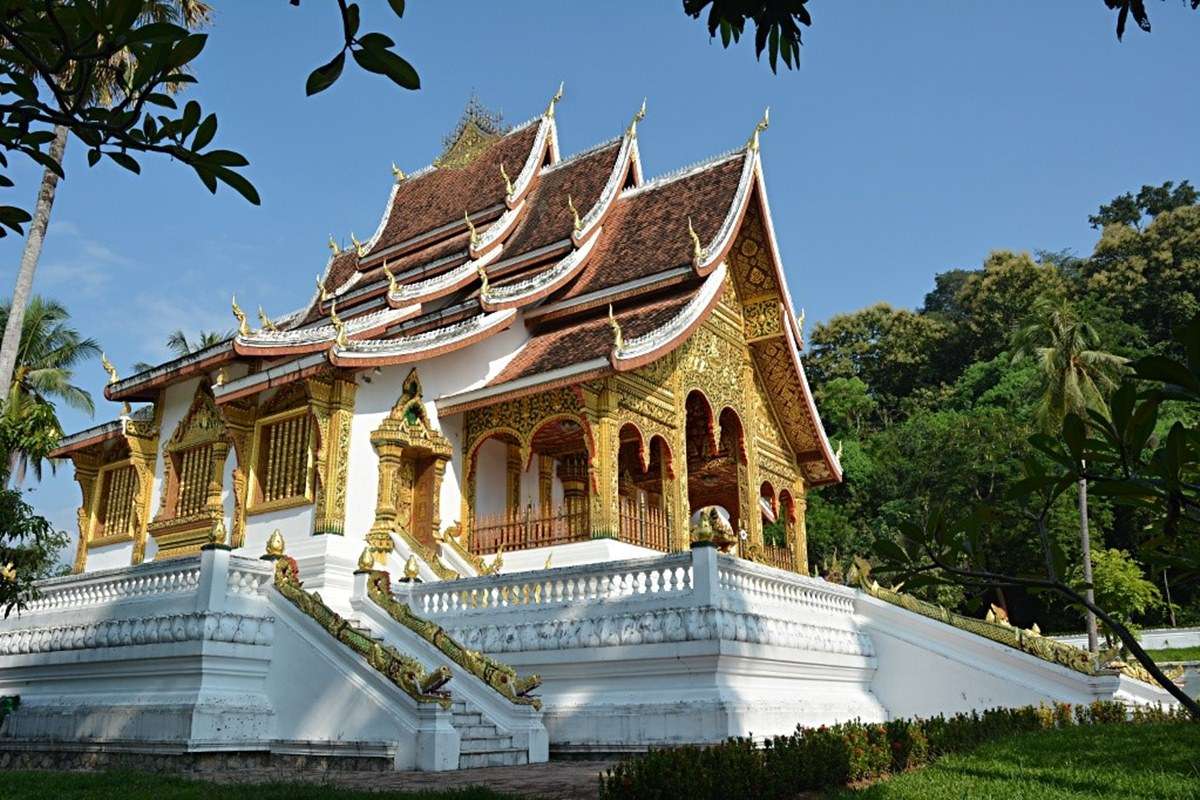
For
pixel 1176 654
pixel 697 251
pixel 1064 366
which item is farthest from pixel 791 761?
pixel 1176 654

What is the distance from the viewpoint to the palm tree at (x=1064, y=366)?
21.2 meters

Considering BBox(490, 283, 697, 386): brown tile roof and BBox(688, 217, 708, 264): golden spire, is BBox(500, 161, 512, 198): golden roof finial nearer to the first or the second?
BBox(490, 283, 697, 386): brown tile roof

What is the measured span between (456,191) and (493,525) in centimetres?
928

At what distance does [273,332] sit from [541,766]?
8149 millimetres

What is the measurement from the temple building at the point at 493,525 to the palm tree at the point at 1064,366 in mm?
6054

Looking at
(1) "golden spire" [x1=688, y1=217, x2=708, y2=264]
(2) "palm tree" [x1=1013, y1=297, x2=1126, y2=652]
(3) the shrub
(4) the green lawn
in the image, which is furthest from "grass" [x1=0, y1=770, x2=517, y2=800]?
(4) the green lawn

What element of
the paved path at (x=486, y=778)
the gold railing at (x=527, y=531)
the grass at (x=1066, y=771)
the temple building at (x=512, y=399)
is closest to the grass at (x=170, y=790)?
the paved path at (x=486, y=778)

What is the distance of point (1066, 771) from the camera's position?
19.6ft

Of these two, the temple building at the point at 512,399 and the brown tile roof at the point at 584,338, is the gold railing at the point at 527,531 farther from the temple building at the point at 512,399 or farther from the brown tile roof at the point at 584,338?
the brown tile roof at the point at 584,338

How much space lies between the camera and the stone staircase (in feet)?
25.6

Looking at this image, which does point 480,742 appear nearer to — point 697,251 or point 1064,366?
point 697,251

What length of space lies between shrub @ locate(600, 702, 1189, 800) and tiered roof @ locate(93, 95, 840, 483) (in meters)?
6.51

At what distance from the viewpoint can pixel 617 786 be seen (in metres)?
4.77

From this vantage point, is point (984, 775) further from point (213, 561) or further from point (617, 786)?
point (213, 561)
